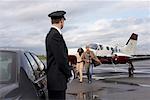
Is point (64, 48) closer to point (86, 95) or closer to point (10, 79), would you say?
point (10, 79)

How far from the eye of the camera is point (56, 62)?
641cm

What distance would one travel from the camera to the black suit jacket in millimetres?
6383

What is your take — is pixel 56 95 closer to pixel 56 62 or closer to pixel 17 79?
pixel 56 62

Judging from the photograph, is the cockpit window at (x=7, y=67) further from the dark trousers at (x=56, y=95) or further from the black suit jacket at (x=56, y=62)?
the dark trousers at (x=56, y=95)

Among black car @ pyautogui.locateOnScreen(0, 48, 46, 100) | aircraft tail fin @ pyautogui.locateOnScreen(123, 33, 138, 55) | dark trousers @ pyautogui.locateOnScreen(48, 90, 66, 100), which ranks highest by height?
aircraft tail fin @ pyautogui.locateOnScreen(123, 33, 138, 55)

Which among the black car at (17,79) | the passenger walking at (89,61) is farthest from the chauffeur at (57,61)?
the passenger walking at (89,61)

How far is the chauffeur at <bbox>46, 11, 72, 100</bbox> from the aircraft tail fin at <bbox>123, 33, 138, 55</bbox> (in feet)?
109

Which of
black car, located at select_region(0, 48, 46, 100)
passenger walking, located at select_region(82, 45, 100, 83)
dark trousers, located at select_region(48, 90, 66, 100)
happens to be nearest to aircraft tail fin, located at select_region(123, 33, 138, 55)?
passenger walking, located at select_region(82, 45, 100, 83)

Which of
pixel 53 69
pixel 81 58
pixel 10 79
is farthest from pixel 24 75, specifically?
pixel 81 58

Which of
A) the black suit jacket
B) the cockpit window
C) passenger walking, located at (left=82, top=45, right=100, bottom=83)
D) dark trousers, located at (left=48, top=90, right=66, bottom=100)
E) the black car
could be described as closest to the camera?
the black car

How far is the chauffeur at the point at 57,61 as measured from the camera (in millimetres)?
6391

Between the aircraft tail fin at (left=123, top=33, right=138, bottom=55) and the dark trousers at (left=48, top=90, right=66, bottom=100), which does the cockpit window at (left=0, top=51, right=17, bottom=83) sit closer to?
the dark trousers at (left=48, top=90, right=66, bottom=100)

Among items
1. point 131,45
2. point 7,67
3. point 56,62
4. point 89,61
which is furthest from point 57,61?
point 131,45

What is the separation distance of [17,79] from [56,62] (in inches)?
30.3
